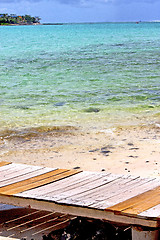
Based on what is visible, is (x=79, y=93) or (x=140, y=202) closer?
(x=140, y=202)

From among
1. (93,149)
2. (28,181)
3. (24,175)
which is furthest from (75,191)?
(93,149)

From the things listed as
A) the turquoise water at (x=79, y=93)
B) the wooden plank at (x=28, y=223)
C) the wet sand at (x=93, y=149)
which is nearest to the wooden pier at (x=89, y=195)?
the wooden plank at (x=28, y=223)

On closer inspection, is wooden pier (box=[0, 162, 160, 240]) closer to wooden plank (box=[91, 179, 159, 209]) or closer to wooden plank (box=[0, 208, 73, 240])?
wooden plank (box=[91, 179, 159, 209])

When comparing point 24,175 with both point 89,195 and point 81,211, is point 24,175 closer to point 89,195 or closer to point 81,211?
point 89,195

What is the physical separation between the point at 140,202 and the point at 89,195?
57 centimetres

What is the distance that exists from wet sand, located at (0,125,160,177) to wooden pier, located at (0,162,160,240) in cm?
152

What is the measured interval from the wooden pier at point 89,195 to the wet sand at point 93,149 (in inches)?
59.8

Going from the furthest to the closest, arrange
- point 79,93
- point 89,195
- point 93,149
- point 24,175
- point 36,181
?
point 79,93
point 93,149
point 24,175
point 36,181
point 89,195

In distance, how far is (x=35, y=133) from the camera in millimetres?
9266

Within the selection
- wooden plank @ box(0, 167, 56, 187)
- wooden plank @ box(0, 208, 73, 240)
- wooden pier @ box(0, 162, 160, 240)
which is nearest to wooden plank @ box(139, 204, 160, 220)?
wooden pier @ box(0, 162, 160, 240)

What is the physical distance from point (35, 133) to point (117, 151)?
2376mm

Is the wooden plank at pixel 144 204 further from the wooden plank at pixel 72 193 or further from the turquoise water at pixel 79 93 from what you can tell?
the turquoise water at pixel 79 93

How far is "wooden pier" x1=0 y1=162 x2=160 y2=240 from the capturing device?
383 centimetres

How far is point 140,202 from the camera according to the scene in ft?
13.4
